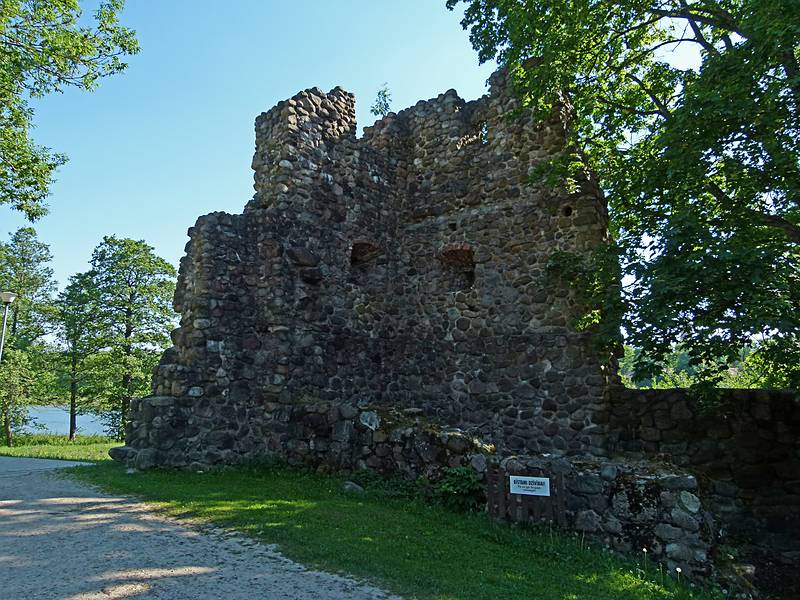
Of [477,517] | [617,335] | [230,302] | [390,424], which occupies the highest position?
[230,302]

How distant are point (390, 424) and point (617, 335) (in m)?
3.55

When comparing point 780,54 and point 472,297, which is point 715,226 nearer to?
point 780,54

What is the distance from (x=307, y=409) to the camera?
8.80 metres

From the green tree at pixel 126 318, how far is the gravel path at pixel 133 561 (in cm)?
1562

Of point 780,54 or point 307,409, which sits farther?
point 307,409

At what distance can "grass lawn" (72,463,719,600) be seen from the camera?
14.4ft

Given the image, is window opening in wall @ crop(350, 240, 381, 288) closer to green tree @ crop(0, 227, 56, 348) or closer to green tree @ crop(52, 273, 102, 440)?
green tree @ crop(52, 273, 102, 440)

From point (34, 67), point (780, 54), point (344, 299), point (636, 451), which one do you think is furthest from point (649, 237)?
point (34, 67)

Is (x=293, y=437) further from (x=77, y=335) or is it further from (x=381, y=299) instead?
(x=77, y=335)

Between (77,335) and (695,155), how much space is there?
76.5 ft

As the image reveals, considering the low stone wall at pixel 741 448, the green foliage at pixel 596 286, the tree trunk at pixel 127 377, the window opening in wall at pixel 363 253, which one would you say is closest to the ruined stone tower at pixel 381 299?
the window opening in wall at pixel 363 253

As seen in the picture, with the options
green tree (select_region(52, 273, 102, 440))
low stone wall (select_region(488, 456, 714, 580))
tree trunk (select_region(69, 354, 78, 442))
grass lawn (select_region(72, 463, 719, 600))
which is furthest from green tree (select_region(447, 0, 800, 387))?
tree trunk (select_region(69, 354, 78, 442))

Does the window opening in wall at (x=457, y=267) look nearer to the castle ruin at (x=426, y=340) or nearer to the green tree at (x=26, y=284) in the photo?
the castle ruin at (x=426, y=340)

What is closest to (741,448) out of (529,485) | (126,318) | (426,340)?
(529,485)
